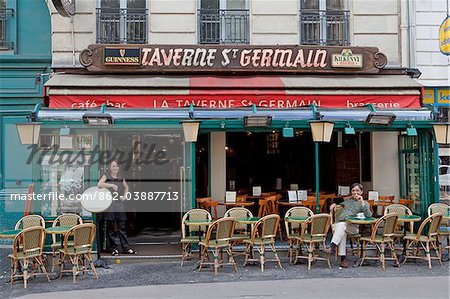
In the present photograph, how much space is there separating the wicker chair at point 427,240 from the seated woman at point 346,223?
911 mm

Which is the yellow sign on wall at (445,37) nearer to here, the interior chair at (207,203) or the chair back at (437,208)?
the chair back at (437,208)

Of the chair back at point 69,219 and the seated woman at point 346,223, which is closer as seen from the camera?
the seated woman at point 346,223

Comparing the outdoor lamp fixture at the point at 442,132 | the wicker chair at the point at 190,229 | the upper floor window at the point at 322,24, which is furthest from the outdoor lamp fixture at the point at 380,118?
the wicker chair at the point at 190,229

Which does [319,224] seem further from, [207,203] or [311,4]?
[311,4]

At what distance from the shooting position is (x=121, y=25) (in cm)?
1212

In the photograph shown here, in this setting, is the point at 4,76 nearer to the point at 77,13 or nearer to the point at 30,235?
the point at 77,13

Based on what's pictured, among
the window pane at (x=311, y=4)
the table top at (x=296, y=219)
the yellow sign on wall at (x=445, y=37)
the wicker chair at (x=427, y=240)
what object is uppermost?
the window pane at (x=311, y=4)

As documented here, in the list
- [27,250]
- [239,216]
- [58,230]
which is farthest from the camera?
[239,216]

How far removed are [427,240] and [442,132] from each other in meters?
2.26

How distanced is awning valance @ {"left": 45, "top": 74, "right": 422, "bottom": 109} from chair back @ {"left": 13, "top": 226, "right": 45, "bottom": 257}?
3573 millimetres

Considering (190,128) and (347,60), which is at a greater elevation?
(347,60)

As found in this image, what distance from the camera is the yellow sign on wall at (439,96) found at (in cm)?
1259

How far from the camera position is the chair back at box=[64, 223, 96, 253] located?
321 inches

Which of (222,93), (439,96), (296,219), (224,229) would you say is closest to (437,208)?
(296,219)
